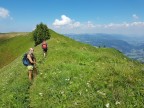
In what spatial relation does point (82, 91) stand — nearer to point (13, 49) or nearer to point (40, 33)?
point (40, 33)

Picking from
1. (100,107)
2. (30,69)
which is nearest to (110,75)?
(100,107)

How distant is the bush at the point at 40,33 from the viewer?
101125mm

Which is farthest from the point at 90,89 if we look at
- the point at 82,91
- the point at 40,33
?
the point at 40,33

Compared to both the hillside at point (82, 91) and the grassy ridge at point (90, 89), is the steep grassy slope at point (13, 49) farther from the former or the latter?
the grassy ridge at point (90, 89)

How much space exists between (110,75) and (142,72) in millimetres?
2300

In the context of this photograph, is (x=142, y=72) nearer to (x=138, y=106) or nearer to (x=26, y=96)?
(x=138, y=106)

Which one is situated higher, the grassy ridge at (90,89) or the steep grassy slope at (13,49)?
the grassy ridge at (90,89)

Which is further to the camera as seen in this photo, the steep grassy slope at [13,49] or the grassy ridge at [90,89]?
the steep grassy slope at [13,49]

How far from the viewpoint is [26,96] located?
15938 mm

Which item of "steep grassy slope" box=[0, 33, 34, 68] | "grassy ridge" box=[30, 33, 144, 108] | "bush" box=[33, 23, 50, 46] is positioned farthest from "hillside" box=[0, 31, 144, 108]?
"steep grassy slope" box=[0, 33, 34, 68]

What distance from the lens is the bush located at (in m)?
101

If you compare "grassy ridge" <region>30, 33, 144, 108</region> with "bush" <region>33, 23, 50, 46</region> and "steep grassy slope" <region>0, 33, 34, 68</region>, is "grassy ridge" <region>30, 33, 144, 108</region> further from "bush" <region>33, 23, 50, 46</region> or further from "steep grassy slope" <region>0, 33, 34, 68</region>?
"steep grassy slope" <region>0, 33, 34, 68</region>

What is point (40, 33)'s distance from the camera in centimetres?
10231

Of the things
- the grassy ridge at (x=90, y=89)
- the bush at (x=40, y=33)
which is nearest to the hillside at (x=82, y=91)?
the grassy ridge at (x=90, y=89)
